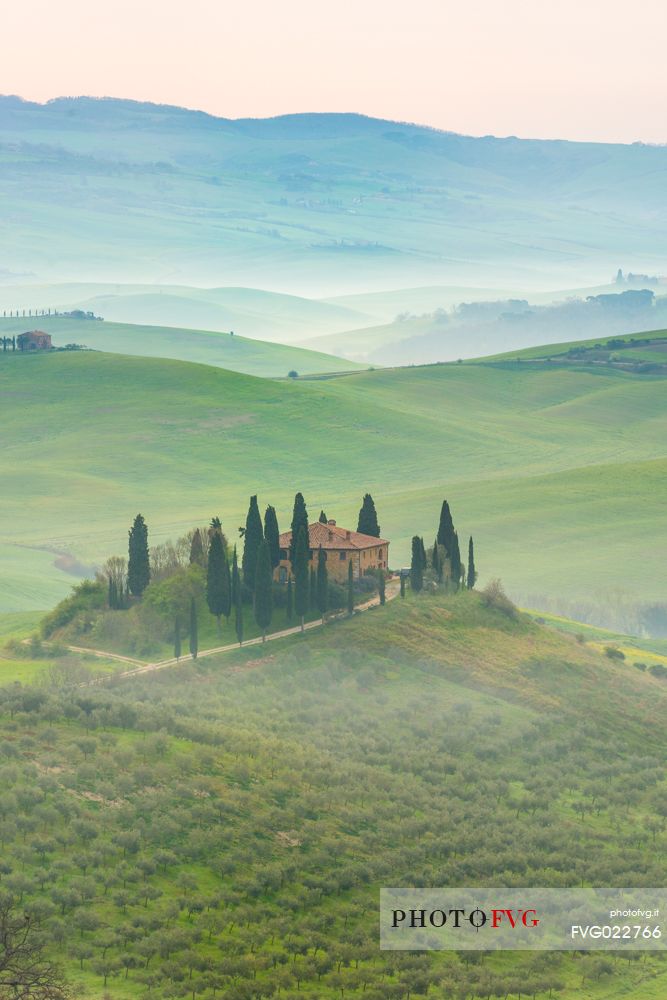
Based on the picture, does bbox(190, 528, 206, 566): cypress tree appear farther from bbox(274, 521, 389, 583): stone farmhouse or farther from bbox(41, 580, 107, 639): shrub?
bbox(41, 580, 107, 639): shrub

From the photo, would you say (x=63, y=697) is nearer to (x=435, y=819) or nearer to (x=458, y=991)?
(x=435, y=819)

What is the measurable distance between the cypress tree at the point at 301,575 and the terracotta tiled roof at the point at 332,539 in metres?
3.02

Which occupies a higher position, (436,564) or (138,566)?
(138,566)

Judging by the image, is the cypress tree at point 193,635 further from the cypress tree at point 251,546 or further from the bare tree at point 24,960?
the bare tree at point 24,960

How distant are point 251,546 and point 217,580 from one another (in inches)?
143

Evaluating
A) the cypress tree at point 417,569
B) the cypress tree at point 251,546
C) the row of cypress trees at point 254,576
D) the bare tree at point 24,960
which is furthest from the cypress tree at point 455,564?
the bare tree at point 24,960

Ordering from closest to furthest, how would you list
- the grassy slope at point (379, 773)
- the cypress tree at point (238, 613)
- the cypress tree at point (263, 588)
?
the grassy slope at point (379, 773)
the cypress tree at point (238, 613)
the cypress tree at point (263, 588)

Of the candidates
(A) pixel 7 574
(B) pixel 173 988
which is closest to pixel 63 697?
(B) pixel 173 988

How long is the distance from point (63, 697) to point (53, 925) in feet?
89.3

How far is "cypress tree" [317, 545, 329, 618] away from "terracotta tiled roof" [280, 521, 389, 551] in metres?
3.31

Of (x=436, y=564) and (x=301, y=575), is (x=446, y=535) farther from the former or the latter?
(x=301, y=575)

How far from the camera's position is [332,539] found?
382 feet

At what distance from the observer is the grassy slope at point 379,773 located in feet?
216

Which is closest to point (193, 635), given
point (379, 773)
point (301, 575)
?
point (301, 575)
